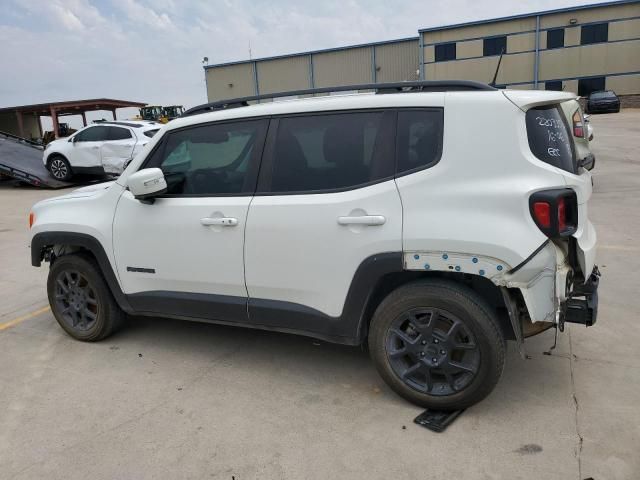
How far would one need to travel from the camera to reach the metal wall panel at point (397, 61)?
139 ft

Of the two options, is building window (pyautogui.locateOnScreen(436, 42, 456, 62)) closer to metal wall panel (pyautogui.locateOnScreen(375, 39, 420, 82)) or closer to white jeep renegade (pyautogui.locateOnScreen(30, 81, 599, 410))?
metal wall panel (pyautogui.locateOnScreen(375, 39, 420, 82))

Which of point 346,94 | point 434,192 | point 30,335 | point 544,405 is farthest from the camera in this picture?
point 30,335

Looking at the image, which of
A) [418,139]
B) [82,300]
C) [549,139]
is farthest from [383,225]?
[82,300]

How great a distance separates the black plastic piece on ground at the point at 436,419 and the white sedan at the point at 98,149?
12.5 metres

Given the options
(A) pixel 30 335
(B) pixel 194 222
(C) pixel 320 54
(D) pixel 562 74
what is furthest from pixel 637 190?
(C) pixel 320 54

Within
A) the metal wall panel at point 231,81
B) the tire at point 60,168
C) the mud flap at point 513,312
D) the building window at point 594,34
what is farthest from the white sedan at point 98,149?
the metal wall panel at point 231,81

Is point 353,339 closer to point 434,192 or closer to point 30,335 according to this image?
point 434,192

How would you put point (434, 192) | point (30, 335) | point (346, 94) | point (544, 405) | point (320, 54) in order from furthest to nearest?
1. point (320, 54)
2. point (30, 335)
3. point (346, 94)
4. point (544, 405)
5. point (434, 192)

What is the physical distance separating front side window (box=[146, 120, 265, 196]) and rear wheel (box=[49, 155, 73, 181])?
12648 millimetres

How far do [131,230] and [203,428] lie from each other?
5.10 feet

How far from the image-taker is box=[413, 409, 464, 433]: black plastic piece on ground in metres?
2.93

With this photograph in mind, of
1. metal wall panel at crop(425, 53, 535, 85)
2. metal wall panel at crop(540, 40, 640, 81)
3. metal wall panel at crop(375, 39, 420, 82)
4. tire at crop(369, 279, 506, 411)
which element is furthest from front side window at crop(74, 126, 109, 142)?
metal wall panel at crop(540, 40, 640, 81)

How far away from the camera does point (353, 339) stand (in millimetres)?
3227

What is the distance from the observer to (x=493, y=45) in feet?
123
